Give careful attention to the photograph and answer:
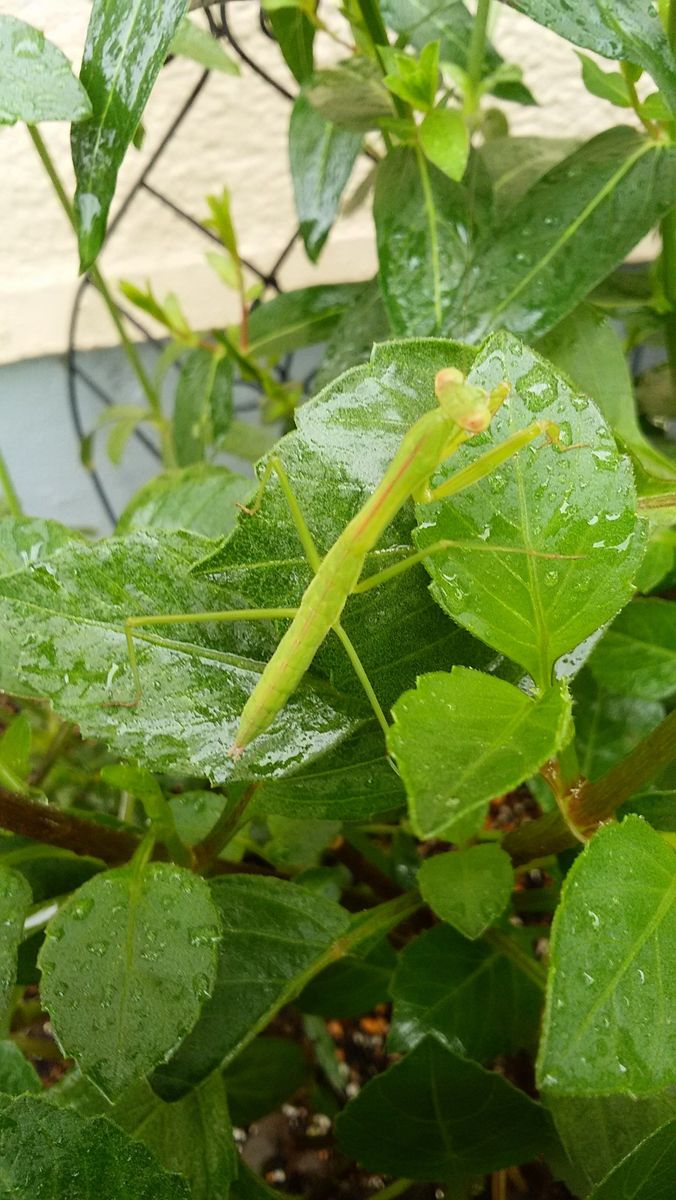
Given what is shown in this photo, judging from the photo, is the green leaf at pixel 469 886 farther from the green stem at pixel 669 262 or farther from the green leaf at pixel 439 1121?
the green stem at pixel 669 262

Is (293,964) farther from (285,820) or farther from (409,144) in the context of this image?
(409,144)

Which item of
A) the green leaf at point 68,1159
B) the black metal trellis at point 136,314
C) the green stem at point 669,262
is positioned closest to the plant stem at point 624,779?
the green leaf at point 68,1159

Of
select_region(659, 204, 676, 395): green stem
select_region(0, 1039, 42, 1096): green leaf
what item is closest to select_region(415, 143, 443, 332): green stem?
select_region(659, 204, 676, 395): green stem

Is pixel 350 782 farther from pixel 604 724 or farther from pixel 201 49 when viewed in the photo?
pixel 201 49

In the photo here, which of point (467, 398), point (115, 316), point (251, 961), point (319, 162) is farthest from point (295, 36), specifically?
point (251, 961)

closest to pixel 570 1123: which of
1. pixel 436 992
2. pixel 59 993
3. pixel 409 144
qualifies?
pixel 436 992

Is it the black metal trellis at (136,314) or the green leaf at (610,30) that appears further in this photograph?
the black metal trellis at (136,314)
